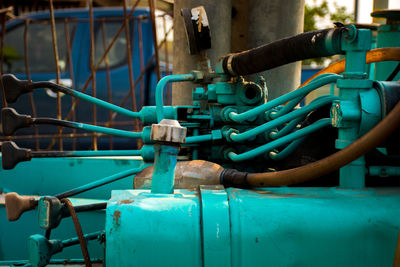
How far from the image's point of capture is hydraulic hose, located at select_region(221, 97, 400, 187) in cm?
105

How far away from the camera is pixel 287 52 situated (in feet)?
4.42

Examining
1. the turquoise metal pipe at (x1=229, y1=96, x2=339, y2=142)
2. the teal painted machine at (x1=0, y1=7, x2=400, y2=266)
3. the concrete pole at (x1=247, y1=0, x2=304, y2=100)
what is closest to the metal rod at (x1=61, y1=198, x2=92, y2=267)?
the teal painted machine at (x1=0, y1=7, x2=400, y2=266)

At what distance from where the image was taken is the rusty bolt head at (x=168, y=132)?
44.8 inches

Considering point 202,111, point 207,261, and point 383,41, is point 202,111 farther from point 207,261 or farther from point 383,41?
point 383,41

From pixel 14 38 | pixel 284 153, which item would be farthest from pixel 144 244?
pixel 14 38

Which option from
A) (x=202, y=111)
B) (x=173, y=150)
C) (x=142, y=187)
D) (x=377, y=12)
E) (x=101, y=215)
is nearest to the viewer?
(x=173, y=150)

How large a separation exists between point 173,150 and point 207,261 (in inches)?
11.5

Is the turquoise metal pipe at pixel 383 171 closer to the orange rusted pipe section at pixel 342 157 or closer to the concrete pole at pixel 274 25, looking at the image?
the orange rusted pipe section at pixel 342 157

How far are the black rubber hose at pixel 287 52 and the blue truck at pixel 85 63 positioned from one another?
10.6 ft

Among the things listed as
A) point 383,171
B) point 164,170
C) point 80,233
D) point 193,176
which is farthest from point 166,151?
point 383,171

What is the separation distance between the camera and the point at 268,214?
43.6 inches

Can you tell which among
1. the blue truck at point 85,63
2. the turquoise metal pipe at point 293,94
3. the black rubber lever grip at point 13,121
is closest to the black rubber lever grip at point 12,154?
the black rubber lever grip at point 13,121

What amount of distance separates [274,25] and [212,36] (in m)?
0.33

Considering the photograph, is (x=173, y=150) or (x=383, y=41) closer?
(x=173, y=150)
